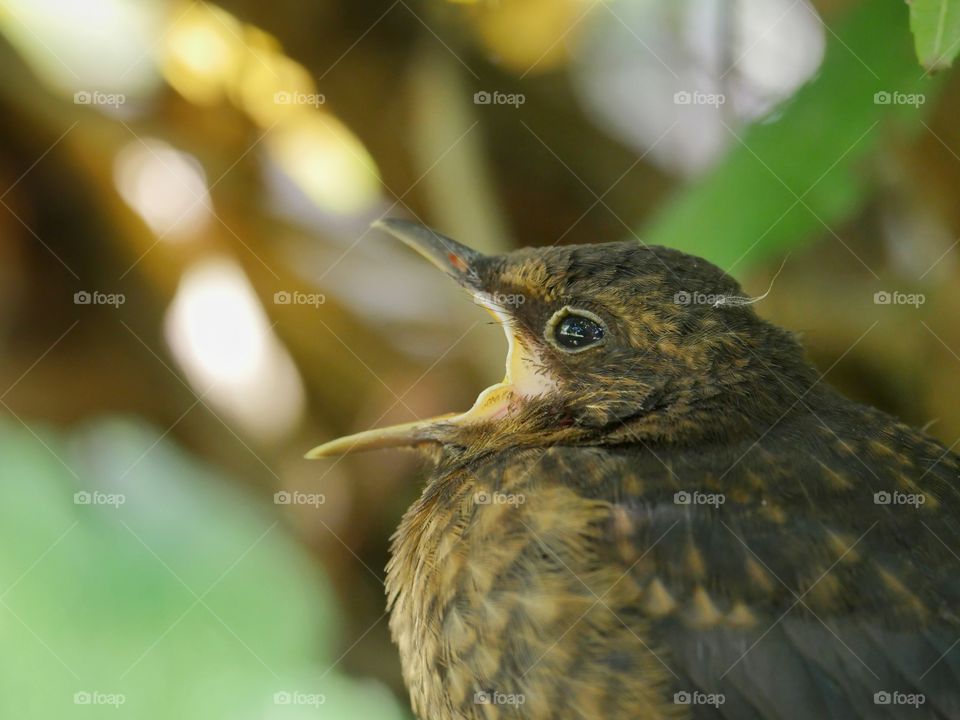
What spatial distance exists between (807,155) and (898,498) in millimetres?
654

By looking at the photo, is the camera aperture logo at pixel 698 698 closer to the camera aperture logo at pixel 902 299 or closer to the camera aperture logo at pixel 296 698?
the camera aperture logo at pixel 296 698

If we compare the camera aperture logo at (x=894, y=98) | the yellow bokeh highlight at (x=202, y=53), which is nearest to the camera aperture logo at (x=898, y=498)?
the camera aperture logo at (x=894, y=98)

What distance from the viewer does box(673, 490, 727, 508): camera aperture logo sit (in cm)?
133

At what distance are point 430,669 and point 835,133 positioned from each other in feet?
3.67

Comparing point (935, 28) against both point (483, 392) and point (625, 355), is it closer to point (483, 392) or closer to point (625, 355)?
point (625, 355)

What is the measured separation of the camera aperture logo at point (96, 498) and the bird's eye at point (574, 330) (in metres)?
1.22

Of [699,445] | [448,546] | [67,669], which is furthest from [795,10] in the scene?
[67,669]

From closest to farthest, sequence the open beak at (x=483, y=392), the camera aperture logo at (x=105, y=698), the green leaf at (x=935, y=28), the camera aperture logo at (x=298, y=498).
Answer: the green leaf at (x=935, y=28) → the open beak at (x=483, y=392) → the camera aperture logo at (x=105, y=698) → the camera aperture logo at (x=298, y=498)

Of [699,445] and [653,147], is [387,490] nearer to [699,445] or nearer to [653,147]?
[653,147]

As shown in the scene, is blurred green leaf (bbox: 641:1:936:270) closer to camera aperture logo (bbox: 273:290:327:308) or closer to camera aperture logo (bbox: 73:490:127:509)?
camera aperture logo (bbox: 273:290:327:308)

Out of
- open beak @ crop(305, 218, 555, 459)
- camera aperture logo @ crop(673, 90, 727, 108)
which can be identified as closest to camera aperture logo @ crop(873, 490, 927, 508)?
open beak @ crop(305, 218, 555, 459)

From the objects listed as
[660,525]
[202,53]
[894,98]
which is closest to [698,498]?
[660,525]

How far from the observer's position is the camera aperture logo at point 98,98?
2529 mm

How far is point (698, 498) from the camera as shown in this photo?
4.39 feet
